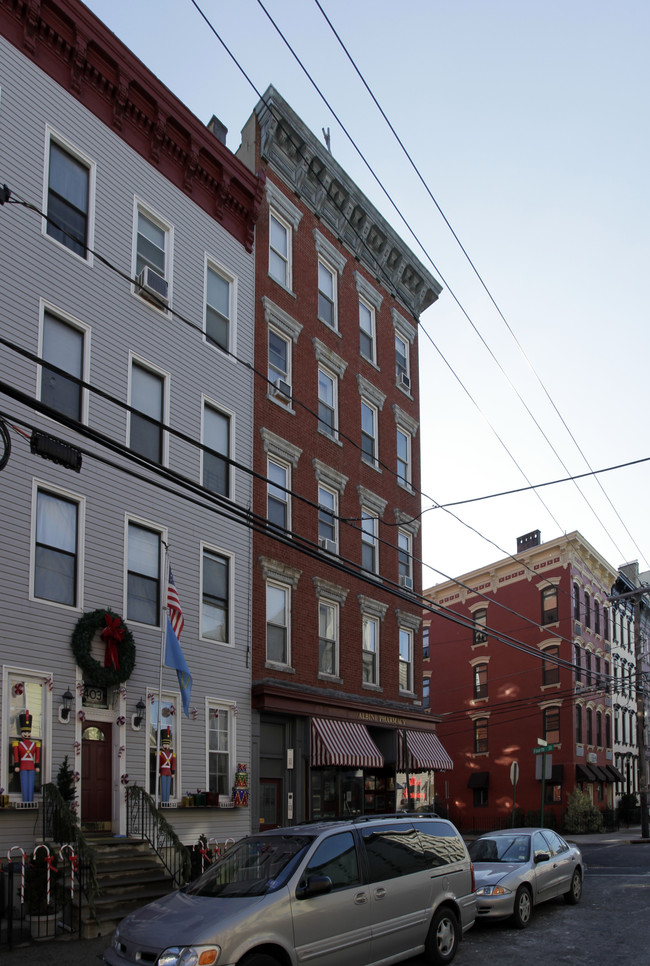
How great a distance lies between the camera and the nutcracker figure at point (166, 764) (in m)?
17.5

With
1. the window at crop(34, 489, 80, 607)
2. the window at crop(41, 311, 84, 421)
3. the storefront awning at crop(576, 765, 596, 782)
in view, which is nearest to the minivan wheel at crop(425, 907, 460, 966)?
the window at crop(34, 489, 80, 607)

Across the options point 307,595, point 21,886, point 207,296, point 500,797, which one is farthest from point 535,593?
point 21,886

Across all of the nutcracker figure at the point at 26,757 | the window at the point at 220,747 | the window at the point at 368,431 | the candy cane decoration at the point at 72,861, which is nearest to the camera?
the candy cane decoration at the point at 72,861

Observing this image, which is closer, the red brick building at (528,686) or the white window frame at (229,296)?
the white window frame at (229,296)

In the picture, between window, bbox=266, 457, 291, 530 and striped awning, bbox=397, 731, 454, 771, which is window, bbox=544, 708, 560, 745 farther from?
window, bbox=266, 457, 291, 530

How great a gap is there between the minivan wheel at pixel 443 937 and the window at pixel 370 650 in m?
14.0

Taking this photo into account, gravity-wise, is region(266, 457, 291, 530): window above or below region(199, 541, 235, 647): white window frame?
above

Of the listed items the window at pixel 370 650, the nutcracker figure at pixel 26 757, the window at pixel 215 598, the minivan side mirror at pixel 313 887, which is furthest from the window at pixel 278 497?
the minivan side mirror at pixel 313 887

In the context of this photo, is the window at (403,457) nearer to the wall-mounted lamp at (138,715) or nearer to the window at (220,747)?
the window at (220,747)

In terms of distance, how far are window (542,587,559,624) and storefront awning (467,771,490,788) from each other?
8513mm

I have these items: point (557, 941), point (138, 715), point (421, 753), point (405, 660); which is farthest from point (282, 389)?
point (557, 941)

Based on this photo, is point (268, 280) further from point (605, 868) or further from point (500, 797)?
point (500, 797)

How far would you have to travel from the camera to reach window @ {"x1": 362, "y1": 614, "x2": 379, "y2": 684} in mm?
25984

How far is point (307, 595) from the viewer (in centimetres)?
2353
